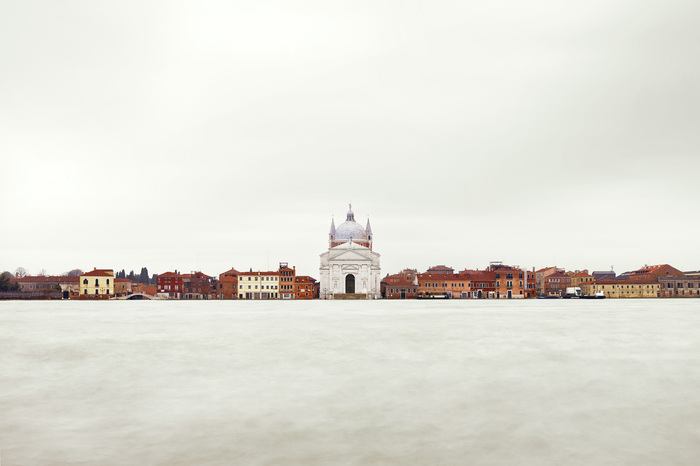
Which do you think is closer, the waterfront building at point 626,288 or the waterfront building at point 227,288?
the waterfront building at point 227,288

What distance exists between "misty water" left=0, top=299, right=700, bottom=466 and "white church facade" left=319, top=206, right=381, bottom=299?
7881 centimetres

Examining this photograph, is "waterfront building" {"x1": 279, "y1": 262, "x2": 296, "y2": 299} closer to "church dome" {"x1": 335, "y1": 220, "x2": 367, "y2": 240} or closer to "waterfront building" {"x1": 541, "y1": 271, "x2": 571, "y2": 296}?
"church dome" {"x1": 335, "y1": 220, "x2": 367, "y2": 240}

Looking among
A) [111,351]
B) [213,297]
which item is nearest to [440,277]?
[213,297]

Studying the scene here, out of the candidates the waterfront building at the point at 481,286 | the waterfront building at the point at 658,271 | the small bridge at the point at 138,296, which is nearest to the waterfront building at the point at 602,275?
the waterfront building at the point at 658,271

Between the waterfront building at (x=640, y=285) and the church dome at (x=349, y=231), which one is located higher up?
the church dome at (x=349, y=231)

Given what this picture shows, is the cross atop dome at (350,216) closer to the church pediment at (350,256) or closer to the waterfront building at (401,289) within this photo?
the waterfront building at (401,289)

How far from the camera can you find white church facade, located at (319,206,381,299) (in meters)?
101

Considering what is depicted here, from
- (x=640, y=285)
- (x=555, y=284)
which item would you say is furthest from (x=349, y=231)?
(x=640, y=285)

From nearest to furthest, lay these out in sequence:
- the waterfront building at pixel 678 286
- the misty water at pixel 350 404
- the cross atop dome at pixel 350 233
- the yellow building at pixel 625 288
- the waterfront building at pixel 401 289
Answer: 1. the misty water at pixel 350 404
2. the waterfront building at pixel 401 289
3. the yellow building at pixel 625 288
4. the waterfront building at pixel 678 286
5. the cross atop dome at pixel 350 233

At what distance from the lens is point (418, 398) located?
11.5 meters

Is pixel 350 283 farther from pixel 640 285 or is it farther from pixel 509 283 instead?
pixel 640 285

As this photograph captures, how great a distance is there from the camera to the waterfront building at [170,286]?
104m

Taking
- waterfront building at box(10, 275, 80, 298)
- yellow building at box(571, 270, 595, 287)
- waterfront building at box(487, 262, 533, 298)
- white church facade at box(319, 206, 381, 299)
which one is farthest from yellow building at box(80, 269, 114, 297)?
yellow building at box(571, 270, 595, 287)

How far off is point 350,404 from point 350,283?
301 ft
